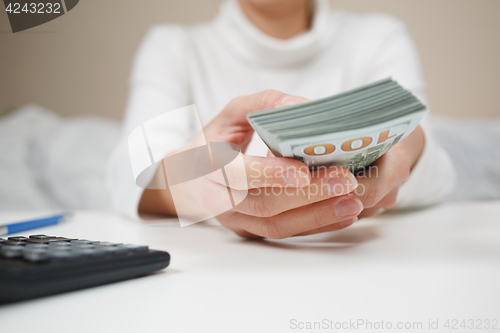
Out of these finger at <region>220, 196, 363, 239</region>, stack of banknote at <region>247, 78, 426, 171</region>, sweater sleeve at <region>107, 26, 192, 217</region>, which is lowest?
finger at <region>220, 196, 363, 239</region>

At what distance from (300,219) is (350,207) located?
46mm

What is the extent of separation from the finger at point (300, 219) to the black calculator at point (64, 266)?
100 millimetres

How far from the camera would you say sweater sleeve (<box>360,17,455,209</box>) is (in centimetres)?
49

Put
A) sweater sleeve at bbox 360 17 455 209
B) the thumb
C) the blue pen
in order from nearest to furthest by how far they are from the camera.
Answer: the thumb
the blue pen
sweater sleeve at bbox 360 17 455 209

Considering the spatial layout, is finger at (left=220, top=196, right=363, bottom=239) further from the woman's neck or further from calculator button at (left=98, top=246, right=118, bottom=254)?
the woman's neck

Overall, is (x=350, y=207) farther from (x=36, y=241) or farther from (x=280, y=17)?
(x=280, y=17)

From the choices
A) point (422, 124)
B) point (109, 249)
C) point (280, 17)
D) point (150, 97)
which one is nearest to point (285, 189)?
point (109, 249)

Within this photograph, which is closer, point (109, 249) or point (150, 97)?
point (109, 249)

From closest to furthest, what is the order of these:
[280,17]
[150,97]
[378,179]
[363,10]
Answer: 1. [378,179]
2. [150,97]
3. [280,17]
4. [363,10]

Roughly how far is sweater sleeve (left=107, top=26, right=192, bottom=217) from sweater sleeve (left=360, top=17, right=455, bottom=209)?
1.07ft

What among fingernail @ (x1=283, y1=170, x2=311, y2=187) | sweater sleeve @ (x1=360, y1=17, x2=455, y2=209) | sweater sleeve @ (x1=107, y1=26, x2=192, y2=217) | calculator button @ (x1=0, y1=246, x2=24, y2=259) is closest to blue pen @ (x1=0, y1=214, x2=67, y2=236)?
sweater sleeve @ (x1=107, y1=26, x2=192, y2=217)

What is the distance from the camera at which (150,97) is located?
0.62 metres

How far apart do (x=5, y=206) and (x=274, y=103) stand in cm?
78

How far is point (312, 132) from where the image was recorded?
0.21m
